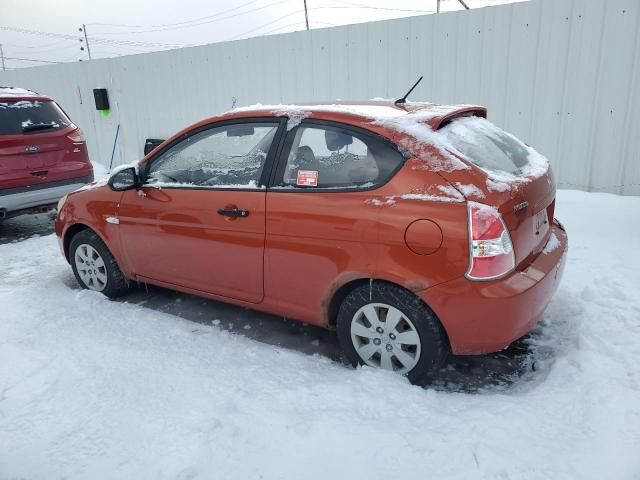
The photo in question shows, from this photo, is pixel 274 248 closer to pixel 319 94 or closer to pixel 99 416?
pixel 99 416

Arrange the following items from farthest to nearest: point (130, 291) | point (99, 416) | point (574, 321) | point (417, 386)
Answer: point (130, 291) < point (574, 321) < point (417, 386) < point (99, 416)

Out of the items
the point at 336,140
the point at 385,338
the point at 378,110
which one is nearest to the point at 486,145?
the point at 378,110

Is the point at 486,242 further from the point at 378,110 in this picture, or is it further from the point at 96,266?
the point at 96,266

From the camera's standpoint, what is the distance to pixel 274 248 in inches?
123

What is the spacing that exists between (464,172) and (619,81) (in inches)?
173

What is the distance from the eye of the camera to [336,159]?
117 inches

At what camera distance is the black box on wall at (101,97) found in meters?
10.6

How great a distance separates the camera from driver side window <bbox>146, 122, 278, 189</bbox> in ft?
10.7

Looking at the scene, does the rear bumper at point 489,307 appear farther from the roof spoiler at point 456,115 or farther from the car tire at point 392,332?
the roof spoiler at point 456,115

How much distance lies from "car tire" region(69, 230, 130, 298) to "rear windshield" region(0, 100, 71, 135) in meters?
2.44

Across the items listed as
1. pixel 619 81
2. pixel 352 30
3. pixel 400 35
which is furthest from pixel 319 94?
pixel 619 81

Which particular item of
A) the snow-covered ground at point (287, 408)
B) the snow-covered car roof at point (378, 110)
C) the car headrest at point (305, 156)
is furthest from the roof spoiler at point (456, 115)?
the snow-covered ground at point (287, 408)

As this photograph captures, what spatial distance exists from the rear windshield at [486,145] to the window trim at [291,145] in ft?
1.19

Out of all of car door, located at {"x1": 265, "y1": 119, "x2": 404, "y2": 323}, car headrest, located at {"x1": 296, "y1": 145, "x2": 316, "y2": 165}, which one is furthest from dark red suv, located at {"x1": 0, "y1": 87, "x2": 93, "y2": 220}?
car headrest, located at {"x1": 296, "y1": 145, "x2": 316, "y2": 165}
